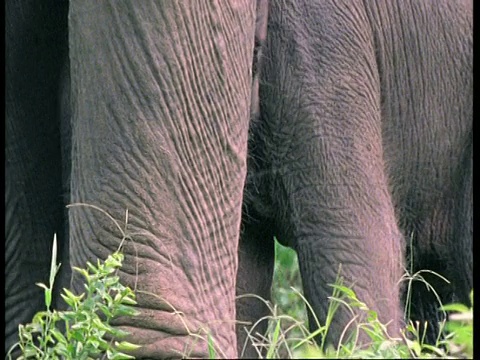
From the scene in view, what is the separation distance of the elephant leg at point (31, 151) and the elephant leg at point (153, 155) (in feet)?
1.54

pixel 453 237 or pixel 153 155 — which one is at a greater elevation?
pixel 153 155

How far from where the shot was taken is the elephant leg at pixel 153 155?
2.65 metres

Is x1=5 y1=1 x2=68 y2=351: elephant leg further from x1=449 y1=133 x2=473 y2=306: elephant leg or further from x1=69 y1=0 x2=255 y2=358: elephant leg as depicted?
x1=449 y1=133 x2=473 y2=306: elephant leg

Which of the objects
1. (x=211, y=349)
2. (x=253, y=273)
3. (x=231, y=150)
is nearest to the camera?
(x=211, y=349)

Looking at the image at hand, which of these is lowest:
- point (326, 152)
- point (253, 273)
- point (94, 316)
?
point (253, 273)

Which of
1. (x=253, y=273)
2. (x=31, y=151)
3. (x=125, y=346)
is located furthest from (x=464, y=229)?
(x=125, y=346)

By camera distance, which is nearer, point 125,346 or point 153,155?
point 125,346

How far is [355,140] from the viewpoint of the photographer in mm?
3455

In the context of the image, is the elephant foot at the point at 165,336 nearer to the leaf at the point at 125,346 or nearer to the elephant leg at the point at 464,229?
the leaf at the point at 125,346

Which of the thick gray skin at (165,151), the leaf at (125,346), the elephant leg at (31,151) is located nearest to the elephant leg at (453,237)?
the elephant leg at (31,151)

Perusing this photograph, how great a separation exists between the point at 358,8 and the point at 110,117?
1.11m

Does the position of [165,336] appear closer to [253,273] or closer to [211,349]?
[211,349]

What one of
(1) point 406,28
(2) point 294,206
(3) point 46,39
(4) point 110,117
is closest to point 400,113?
(1) point 406,28

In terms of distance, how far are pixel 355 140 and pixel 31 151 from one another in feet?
2.52
